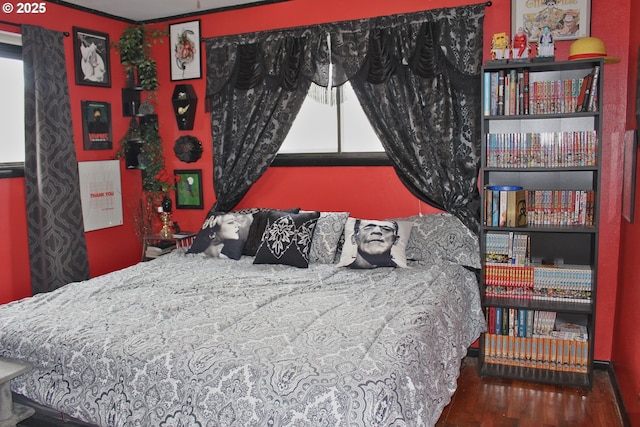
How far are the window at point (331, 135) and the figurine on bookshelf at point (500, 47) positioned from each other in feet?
3.28

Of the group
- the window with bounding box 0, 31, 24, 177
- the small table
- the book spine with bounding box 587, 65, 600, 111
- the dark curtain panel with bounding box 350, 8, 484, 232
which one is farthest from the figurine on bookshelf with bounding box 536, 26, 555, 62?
the window with bounding box 0, 31, 24, 177

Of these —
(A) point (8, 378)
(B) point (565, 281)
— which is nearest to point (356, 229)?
(B) point (565, 281)

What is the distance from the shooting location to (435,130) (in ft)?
12.2

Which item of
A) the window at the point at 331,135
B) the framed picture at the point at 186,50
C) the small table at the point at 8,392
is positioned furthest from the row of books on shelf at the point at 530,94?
the small table at the point at 8,392

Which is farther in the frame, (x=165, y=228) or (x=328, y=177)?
(x=165, y=228)

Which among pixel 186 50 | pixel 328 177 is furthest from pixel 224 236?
pixel 186 50

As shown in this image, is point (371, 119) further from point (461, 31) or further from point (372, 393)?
point (372, 393)

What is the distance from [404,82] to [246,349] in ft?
7.42

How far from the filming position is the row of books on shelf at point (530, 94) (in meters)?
3.23

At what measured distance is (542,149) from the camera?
332 cm

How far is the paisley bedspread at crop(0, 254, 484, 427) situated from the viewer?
6.57 feet

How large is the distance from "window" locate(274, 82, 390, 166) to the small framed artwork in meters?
1.48

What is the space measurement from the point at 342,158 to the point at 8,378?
8.38ft

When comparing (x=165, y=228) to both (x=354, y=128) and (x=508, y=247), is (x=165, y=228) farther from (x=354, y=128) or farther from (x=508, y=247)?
(x=508, y=247)
